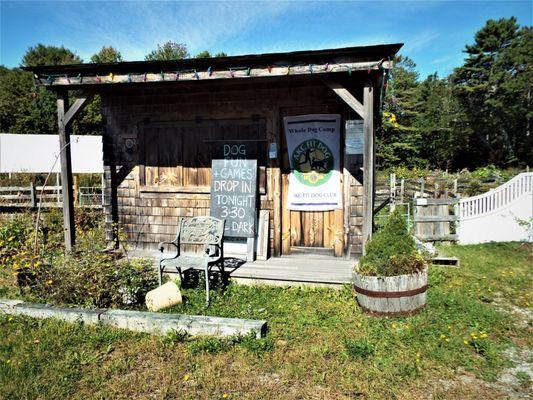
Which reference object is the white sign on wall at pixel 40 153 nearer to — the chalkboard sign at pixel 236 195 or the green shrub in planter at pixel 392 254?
the chalkboard sign at pixel 236 195

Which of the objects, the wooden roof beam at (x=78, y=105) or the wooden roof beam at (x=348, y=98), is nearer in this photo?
the wooden roof beam at (x=348, y=98)

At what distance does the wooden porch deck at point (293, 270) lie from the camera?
548cm

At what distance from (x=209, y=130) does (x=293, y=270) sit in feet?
9.76

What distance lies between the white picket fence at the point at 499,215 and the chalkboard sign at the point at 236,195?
4.88m

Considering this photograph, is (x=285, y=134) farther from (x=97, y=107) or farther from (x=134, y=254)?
(x=97, y=107)

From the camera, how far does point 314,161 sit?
261 inches

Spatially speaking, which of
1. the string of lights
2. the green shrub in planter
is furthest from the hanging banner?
the green shrub in planter

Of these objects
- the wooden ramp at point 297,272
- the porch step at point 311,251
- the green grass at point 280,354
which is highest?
the porch step at point 311,251

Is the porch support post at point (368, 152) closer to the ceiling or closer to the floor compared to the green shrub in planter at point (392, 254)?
closer to the ceiling

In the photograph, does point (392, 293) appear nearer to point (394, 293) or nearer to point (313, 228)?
point (394, 293)

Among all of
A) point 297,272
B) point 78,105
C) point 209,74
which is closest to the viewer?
point 209,74

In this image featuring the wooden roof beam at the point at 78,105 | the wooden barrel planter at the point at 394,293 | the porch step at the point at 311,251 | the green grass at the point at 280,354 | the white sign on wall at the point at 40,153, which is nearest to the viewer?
the green grass at the point at 280,354

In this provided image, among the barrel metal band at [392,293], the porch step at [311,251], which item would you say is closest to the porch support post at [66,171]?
the porch step at [311,251]

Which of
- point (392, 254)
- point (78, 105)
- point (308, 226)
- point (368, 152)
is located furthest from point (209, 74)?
point (392, 254)
